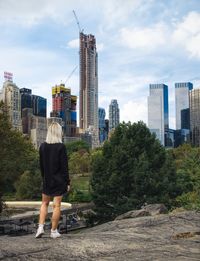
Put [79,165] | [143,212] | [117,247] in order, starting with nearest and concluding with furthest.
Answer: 1. [117,247]
2. [143,212]
3. [79,165]

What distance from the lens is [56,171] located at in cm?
802

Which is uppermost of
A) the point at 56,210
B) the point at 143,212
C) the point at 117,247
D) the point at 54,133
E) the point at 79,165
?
the point at 54,133

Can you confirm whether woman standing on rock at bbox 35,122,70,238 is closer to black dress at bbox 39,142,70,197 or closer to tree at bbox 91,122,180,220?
black dress at bbox 39,142,70,197

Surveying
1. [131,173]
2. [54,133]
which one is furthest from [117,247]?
[131,173]

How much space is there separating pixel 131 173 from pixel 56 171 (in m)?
27.7

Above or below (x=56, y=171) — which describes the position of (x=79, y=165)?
below

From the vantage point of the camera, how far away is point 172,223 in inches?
395

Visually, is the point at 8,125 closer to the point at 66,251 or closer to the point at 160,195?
the point at 160,195

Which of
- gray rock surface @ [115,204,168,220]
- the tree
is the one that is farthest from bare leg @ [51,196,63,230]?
the tree

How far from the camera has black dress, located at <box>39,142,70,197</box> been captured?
314 inches

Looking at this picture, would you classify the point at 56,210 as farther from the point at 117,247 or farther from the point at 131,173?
the point at 131,173

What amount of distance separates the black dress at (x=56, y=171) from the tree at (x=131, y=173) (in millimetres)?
25257

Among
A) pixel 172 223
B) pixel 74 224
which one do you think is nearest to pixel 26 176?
pixel 74 224

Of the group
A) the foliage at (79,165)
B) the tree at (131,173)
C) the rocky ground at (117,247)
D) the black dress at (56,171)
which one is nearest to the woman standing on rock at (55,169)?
the black dress at (56,171)
